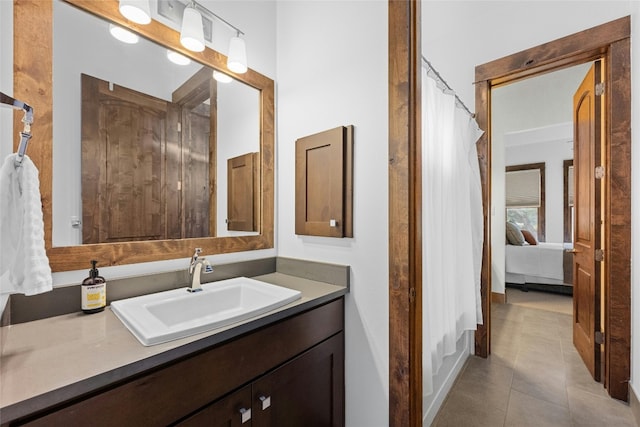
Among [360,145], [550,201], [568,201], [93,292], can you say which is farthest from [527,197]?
[93,292]

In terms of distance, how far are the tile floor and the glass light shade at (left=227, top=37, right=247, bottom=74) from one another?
2197 mm

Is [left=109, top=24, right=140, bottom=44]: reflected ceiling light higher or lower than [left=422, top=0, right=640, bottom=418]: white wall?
lower

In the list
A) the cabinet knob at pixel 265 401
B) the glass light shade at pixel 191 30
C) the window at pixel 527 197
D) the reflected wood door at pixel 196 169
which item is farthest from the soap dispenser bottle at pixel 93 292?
the window at pixel 527 197

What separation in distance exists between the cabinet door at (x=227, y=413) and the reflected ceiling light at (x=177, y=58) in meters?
1.43

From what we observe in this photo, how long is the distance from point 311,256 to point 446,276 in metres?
0.80

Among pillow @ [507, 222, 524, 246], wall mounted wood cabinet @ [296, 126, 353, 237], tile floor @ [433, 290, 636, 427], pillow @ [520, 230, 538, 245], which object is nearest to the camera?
wall mounted wood cabinet @ [296, 126, 353, 237]

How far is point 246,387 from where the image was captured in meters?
0.99

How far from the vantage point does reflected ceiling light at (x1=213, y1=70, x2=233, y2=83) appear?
1556 millimetres

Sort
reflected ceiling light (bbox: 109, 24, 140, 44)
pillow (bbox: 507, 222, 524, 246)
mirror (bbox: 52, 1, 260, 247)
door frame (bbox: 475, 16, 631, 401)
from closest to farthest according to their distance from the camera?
mirror (bbox: 52, 1, 260, 247), reflected ceiling light (bbox: 109, 24, 140, 44), door frame (bbox: 475, 16, 631, 401), pillow (bbox: 507, 222, 524, 246)

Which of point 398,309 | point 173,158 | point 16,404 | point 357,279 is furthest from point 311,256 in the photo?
point 16,404

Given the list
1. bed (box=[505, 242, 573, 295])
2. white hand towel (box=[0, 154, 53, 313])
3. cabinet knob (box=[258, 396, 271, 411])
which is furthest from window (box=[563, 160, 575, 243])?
white hand towel (box=[0, 154, 53, 313])

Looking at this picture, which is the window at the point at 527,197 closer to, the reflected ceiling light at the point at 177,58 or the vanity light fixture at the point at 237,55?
the vanity light fixture at the point at 237,55

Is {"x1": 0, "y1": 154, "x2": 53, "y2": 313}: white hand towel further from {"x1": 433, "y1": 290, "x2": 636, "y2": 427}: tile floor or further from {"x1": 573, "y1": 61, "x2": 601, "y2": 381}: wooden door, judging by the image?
{"x1": 573, "y1": 61, "x2": 601, "y2": 381}: wooden door

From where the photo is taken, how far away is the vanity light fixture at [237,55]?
1.51 m
